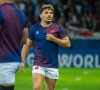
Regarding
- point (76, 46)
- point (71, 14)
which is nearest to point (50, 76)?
point (76, 46)

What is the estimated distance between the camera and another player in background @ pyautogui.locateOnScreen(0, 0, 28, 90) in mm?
5297

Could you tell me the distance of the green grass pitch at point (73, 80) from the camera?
40.6ft

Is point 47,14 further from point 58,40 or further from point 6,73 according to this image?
point 6,73

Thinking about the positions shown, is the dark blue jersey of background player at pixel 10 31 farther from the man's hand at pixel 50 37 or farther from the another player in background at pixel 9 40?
the man's hand at pixel 50 37

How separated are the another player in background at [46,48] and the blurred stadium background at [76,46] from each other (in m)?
4.34

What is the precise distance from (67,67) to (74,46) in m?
1.19

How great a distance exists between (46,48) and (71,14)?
13.5m

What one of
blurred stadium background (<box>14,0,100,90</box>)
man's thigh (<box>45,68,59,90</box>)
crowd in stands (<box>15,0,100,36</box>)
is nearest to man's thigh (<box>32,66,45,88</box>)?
man's thigh (<box>45,68,59,90</box>)

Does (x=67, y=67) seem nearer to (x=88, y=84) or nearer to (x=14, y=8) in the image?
(x=88, y=84)

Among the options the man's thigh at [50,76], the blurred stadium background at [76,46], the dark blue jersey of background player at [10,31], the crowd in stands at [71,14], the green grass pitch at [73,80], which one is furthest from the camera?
the crowd in stands at [71,14]

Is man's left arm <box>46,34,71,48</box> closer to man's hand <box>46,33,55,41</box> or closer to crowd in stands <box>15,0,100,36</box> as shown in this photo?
man's hand <box>46,33,55,41</box>

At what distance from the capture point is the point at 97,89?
39.1 ft

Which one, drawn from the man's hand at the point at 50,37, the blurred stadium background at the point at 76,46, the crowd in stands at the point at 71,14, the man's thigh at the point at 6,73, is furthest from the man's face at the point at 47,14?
the crowd in stands at the point at 71,14

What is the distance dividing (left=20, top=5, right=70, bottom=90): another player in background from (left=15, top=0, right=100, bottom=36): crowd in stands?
11836 mm
